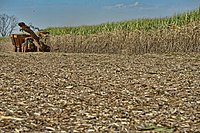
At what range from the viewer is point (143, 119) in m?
5.07

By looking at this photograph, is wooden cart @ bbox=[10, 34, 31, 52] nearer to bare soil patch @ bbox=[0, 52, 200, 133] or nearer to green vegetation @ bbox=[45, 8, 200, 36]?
green vegetation @ bbox=[45, 8, 200, 36]

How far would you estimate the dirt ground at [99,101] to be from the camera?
4.76m

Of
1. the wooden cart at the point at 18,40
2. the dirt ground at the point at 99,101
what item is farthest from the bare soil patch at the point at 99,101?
the wooden cart at the point at 18,40

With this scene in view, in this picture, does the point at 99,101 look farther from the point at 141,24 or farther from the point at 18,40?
the point at 18,40

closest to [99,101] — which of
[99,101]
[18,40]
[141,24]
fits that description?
[99,101]

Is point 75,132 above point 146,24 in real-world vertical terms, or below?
below

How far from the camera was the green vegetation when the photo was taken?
1931 cm

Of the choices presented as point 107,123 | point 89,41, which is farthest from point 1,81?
point 89,41

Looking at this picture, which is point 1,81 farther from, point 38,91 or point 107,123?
point 107,123

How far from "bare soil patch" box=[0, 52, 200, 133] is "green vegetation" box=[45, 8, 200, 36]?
404 inches

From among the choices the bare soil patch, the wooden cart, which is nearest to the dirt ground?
the bare soil patch

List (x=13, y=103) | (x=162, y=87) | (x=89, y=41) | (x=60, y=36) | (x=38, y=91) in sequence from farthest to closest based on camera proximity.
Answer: (x=60, y=36) → (x=89, y=41) → (x=162, y=87) → (x=38, y=91) → (x=13, y=103)

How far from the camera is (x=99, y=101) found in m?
6.15

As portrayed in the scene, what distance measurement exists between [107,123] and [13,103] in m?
1.57
